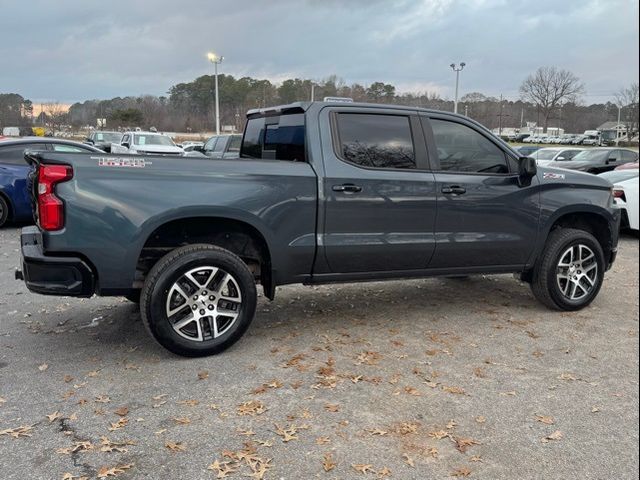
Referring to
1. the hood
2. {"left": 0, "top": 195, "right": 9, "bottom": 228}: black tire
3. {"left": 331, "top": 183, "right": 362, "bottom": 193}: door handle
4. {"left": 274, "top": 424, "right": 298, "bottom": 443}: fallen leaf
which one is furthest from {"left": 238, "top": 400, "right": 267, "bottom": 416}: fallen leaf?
{"left": 0, "top": 195, "right": 9, "bottom": 228}: black tire

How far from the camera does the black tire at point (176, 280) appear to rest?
13.0 feet

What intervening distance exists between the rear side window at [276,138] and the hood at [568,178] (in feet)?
7.86

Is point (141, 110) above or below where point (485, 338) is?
above

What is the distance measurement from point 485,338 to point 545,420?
1448 millimetres

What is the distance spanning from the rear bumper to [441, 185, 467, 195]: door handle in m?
2.96

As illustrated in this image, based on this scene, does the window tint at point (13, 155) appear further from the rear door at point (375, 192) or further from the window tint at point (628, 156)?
the window tint at point (628, 156)

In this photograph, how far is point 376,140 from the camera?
477 centimetres

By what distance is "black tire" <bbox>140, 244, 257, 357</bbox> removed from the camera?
397 cm

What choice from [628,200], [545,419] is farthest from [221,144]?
[545,419]

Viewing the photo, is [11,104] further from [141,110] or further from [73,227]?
[141,110]

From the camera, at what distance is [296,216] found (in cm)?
438

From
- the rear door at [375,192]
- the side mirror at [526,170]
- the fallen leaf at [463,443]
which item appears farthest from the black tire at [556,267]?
the fallen leaf at [463,443]

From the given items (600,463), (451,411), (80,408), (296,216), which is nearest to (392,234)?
(296,216)

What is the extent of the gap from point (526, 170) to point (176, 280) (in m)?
3.29
